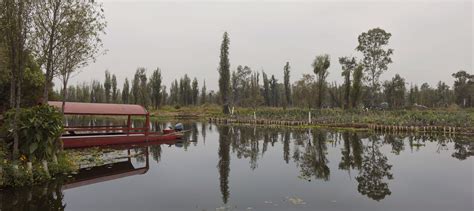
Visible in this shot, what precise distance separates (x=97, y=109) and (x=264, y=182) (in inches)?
492

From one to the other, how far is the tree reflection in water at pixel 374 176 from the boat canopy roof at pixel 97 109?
47.0 feet

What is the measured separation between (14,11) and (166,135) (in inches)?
588

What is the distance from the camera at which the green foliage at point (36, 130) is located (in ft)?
36.4

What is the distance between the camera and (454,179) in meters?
12.8

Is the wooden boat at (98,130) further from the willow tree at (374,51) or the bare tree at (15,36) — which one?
the willow tree at (374,51)

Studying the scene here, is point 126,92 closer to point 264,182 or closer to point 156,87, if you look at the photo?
point 156,87

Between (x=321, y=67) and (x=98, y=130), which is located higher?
(x=321, y=67)

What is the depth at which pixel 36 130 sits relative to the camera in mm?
11148

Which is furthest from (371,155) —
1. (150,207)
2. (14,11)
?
(14,11)

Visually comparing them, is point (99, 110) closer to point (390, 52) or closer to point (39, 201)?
point (39, 201)

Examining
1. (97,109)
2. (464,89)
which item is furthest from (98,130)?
(464,89)

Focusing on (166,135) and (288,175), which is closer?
(288,175)

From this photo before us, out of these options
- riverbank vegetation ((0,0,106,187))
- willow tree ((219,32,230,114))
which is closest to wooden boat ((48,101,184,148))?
riverbank vegetation ((0,0,106,187))

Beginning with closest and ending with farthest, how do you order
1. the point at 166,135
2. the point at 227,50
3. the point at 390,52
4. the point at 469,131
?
1. the point at 166,135
2. the point at 469,131
3. the point at 390,52
4. the point at 227,50
